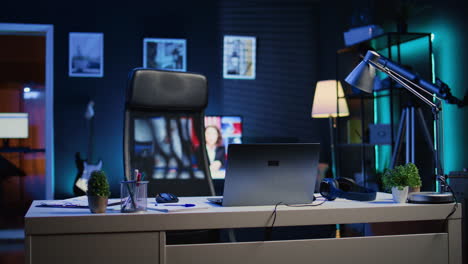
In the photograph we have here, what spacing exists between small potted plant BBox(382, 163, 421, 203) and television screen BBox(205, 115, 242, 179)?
2609mm

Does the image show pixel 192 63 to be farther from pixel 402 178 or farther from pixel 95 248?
pixel 95 248

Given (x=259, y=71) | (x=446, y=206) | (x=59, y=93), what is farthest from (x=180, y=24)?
(x=446, y=206)

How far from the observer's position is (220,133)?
4.54 meters

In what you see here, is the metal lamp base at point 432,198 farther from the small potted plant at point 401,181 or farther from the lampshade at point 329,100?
the lampshade at point 329,100

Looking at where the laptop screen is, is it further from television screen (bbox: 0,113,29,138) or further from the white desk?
television screen (bbox: 0,113,29,138)

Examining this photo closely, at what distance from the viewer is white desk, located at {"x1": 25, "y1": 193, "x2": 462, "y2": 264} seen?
1374 millimetres

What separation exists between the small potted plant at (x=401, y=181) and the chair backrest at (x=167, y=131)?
1032 mm

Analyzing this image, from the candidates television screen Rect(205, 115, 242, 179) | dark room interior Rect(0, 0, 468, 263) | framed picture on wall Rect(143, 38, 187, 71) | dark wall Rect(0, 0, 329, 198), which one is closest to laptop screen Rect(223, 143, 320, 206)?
dark room interior Rect(0, 0, 468, 263)

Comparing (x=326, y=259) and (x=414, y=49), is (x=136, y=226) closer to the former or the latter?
(x=326, y=259)

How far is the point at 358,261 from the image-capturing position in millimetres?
1571

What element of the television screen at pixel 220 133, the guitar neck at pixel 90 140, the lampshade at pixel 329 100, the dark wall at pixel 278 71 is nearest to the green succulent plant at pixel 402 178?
the lampshade at pixel 329 100

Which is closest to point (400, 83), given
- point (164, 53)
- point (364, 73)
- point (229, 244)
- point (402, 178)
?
point (364, 73)

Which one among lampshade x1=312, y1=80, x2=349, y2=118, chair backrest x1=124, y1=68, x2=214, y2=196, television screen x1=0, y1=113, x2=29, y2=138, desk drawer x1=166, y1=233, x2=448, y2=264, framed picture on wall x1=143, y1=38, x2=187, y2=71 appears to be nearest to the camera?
desk drawer x1=166, y1=233, x2=448, y2=264

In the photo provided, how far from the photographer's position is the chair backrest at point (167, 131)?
2.48 metres
